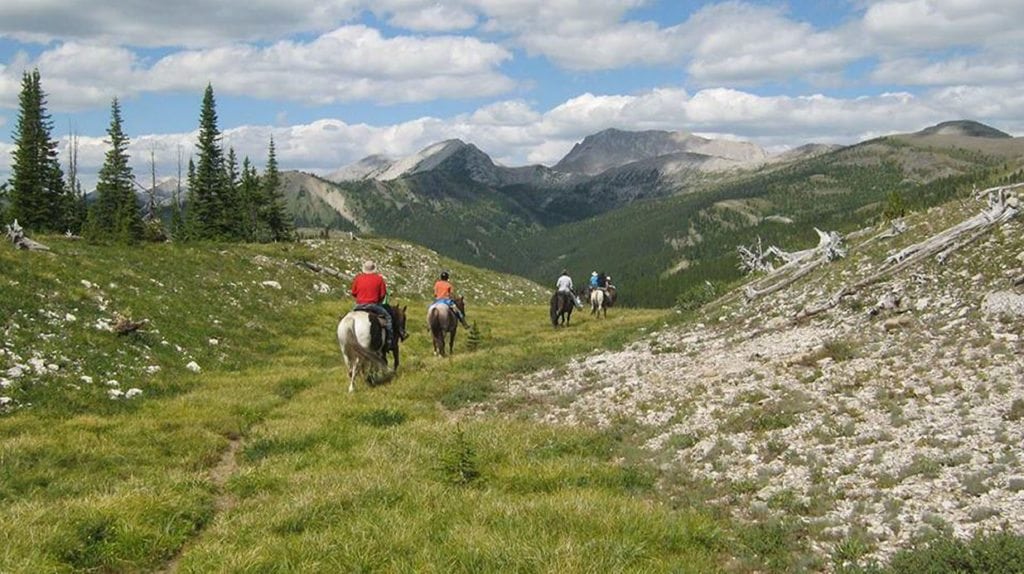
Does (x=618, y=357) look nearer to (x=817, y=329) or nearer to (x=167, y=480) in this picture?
(x=817, y=329)

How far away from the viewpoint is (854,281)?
2233 cm

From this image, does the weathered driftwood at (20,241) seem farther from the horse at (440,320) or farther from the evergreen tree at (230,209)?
the evergreen tree at (230,209)

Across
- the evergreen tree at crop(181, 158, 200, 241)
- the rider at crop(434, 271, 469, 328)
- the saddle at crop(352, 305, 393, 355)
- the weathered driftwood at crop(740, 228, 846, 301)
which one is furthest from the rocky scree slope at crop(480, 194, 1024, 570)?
the evergreen tree at crop(181, 158, 200, 241)

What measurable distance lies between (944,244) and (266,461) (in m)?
19.2

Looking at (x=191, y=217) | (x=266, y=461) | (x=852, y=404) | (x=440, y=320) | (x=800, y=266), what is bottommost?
(x=266, y=461)

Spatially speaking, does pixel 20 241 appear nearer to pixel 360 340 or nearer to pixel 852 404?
pixel 360 340

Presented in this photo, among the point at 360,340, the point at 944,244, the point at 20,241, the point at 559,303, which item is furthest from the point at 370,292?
the point at 559,303

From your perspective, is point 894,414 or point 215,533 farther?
point 894,414

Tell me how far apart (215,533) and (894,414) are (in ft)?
35.6

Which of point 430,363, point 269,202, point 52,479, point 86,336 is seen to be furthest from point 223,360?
point 269,202

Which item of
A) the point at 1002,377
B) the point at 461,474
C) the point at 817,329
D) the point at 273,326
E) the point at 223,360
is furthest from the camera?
the point at 273,326

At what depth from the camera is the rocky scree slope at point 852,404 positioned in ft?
29.6

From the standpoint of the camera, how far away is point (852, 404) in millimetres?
12961

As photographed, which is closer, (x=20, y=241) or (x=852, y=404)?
(x=852, y=404)
